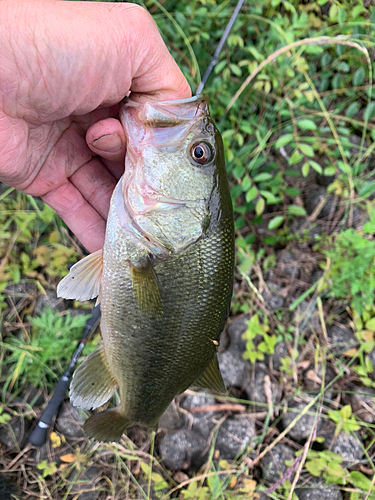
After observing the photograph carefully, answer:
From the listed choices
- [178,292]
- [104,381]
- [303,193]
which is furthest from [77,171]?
[303,193]

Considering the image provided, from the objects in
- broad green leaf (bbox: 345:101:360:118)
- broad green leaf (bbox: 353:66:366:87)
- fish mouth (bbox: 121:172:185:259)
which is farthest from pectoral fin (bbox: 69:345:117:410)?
broad green leaf (bbox: 353:66:366:87)

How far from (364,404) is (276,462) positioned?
96 cm

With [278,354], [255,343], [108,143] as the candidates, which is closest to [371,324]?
[278,354]

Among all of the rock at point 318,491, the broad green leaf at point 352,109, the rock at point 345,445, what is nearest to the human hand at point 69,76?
the broad green leaf at point 352,109

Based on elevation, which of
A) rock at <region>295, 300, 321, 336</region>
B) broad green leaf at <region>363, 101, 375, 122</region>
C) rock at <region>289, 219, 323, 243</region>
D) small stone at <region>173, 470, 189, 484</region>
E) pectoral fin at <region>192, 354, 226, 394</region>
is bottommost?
small stone at <region>173, 470, 189, 484</region>

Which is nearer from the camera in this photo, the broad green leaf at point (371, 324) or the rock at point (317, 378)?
the broad green leaf at point (371, 324)

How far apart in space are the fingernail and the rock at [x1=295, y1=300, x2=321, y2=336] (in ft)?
7.61

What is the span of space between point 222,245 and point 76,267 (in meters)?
0.80

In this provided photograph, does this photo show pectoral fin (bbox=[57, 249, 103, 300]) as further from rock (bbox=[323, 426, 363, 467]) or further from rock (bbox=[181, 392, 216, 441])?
rock (bbox=[323, 426, 363, 467])

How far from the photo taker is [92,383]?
194cm

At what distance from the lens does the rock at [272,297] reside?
316cm

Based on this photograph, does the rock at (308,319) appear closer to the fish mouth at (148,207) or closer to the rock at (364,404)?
the rock at (364,404)

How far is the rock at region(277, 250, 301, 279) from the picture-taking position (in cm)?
327

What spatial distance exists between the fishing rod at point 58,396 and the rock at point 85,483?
40 cm
